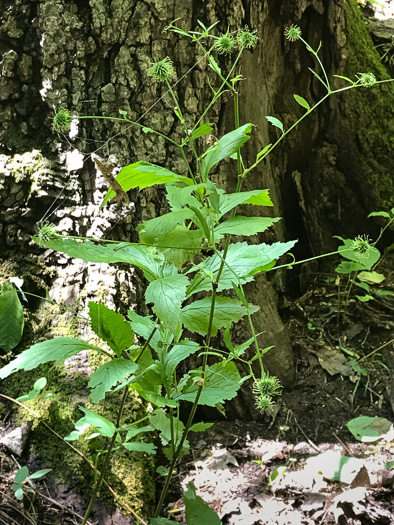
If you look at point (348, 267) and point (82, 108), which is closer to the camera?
point (82, 108)

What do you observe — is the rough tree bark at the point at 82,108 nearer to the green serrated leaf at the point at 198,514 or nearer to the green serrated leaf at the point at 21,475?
the green serrated leaf at the point at 21,475

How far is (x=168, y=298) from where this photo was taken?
38.0 inches

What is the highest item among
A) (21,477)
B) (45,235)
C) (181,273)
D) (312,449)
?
(45,235)

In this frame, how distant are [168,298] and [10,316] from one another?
19.9 inches

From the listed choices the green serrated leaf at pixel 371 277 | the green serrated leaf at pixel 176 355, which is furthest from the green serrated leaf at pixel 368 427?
the green serrated leaf at pixel 176 355

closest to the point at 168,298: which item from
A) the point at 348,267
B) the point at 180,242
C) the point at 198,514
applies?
the point at 180,242

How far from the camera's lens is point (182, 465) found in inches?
75.9

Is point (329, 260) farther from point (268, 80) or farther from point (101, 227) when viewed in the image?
point (101, 227)

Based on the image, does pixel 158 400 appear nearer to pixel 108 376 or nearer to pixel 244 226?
pixel 108 376

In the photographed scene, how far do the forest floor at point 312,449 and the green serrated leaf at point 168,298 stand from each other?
835 millimetres

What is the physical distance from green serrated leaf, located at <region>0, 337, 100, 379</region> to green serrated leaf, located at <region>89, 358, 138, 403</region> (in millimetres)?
48

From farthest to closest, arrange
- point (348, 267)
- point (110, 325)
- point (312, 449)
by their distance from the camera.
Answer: point (348, 267), point (312, 449), point (110, 325)

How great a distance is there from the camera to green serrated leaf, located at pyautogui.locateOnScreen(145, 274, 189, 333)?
96 centimetres

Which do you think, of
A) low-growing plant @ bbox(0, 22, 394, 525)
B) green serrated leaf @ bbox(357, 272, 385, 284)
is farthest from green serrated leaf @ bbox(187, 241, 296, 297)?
green serrated leaf @ bbox(357, 272, 385, 284)
